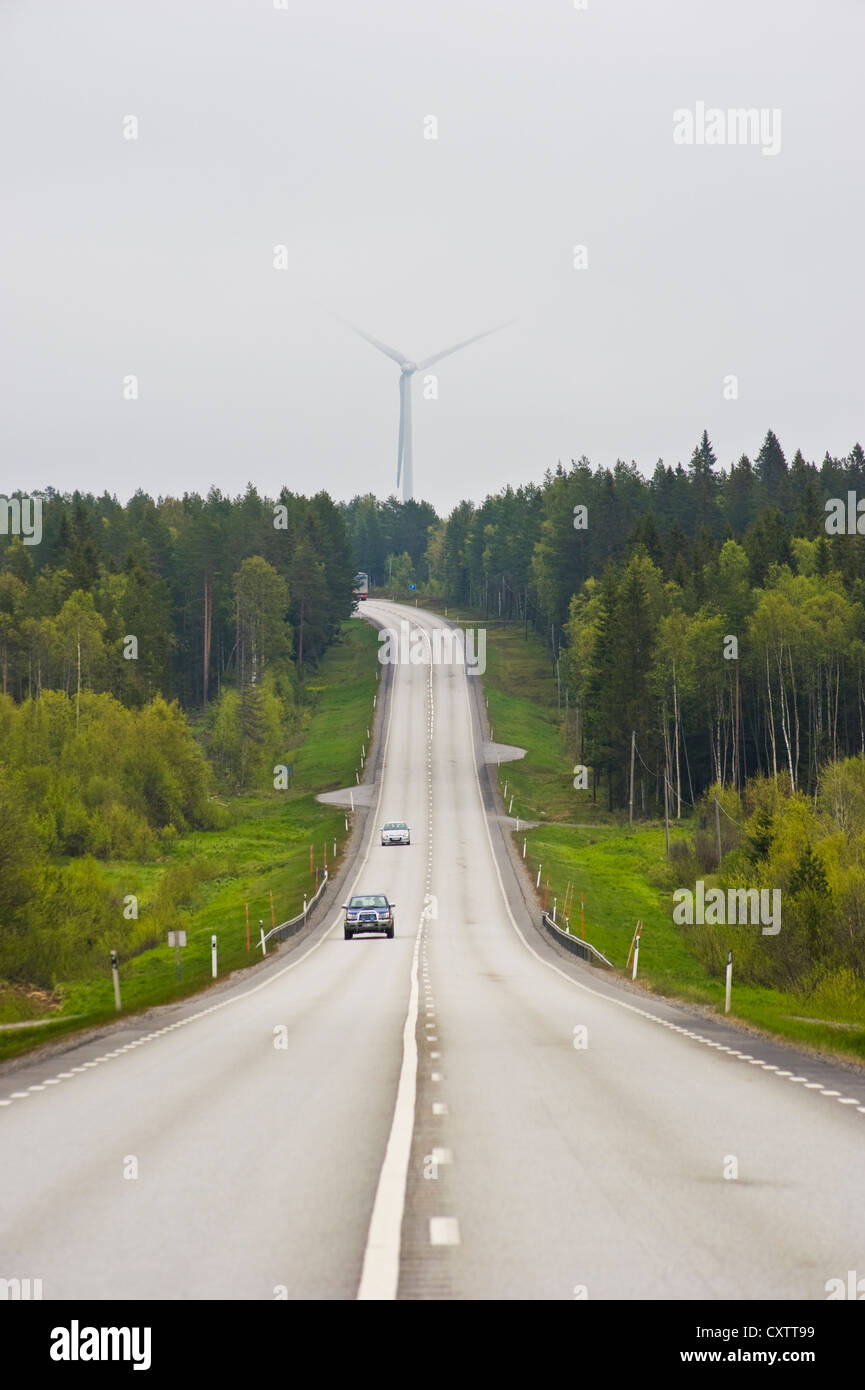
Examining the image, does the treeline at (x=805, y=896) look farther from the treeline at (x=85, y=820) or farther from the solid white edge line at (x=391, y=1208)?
the treeline at (x=85, y=820)

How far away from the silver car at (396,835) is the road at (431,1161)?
49.5 meters

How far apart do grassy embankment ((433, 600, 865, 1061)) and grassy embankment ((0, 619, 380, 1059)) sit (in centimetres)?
1134

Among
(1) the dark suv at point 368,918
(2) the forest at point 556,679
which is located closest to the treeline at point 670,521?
(2) the forest at point 556,679

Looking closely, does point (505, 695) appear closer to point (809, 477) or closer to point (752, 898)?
point (809, 477)

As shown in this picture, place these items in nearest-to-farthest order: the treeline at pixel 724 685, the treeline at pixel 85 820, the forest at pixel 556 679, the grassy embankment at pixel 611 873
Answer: the grassy embankment at pixel 611 873
the treeline at pixel 85 820
the forest at pixel 556 679
the treeline at pixel 724 685

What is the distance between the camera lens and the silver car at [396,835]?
240ft

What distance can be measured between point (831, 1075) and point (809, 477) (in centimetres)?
13727

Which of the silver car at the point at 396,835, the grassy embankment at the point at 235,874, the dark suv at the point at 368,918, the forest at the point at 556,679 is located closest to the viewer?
the grassy embankment at the point at 235,874

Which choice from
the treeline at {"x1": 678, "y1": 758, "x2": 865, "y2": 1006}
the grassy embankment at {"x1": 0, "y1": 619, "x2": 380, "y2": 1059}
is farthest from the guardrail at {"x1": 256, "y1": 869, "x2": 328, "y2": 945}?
the treeline at {"x1": 678, "y1": 758, "x2": 865, "y2": 1006}

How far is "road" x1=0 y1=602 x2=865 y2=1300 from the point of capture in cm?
717

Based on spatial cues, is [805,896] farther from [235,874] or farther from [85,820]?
[85,820]

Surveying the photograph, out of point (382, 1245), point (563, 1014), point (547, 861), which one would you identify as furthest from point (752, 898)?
point (382, 1245)

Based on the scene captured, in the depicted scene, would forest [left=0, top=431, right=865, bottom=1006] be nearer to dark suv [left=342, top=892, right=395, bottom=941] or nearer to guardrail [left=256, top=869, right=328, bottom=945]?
guardrail [left=256, top=869, right=328, bottom=945]

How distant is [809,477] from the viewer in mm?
146000
